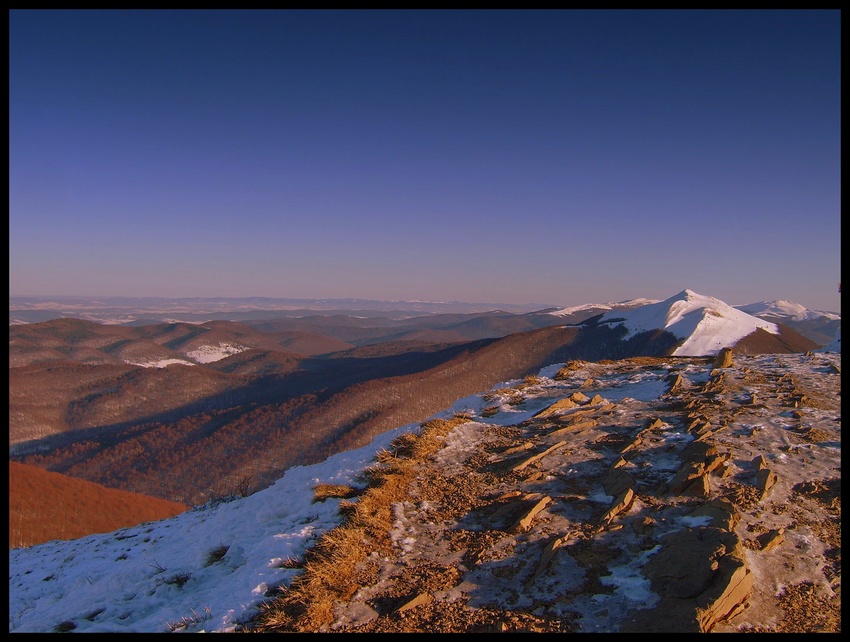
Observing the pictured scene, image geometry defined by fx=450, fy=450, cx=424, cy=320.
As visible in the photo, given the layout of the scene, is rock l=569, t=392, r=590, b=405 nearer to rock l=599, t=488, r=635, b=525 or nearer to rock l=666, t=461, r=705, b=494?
rock l=666, t=461, r=705, b=494

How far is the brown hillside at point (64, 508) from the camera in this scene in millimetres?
70438

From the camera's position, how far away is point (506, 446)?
478 inches

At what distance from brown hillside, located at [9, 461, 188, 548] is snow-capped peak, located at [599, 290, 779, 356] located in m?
126

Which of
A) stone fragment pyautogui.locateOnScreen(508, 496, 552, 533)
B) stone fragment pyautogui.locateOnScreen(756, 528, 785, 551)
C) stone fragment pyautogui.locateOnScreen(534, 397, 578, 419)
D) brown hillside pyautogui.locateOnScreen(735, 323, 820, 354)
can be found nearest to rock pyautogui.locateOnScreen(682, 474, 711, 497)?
stone fragment pyautogui.locateOnScreen(756, 528, 785, 551)

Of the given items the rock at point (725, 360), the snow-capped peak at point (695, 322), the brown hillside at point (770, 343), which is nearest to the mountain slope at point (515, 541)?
the rock at point (725, 360)

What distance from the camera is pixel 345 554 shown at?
722 centimetres

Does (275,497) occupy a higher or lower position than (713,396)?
lower

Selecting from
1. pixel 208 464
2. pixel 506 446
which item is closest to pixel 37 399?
pixel 208 464

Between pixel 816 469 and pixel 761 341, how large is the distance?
146 m

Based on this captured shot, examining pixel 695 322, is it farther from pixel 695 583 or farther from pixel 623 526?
pixel 695 583

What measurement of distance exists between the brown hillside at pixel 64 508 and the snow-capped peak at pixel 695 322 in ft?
414

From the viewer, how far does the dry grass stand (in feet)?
19.6

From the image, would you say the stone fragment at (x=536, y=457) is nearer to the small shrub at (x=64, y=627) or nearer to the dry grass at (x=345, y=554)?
the dry grass at (x=345, y=554)
